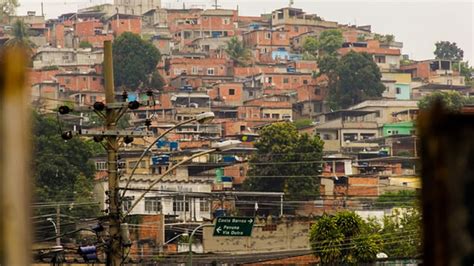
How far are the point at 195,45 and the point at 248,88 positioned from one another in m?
25.3

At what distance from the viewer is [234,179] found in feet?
287

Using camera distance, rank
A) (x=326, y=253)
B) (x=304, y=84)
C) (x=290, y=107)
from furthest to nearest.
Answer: (x=304, y=84) < (x=290, y=107) < (x=326, y=253)

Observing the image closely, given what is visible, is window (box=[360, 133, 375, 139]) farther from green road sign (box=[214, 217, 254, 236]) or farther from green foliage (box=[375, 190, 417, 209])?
green road sign (box=[214, 217, 254, 236])

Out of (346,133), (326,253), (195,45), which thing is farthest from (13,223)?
→ (195,45)

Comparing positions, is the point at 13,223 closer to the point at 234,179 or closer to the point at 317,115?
the point at 234,179

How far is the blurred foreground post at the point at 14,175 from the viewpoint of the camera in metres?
2.61

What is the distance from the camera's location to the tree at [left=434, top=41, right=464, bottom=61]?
160625mm

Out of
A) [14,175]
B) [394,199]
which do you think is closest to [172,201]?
[394,199]

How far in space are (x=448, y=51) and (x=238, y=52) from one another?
22510 millimetres

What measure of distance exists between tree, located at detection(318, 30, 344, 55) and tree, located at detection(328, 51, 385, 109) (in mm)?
15796

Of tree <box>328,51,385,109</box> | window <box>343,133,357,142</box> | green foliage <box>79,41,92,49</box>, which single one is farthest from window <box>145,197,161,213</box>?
green foliage <box>79,41,92,49</box>

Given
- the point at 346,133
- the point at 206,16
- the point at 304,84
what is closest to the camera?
the point at 346,133

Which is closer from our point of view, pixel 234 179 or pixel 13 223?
pixel 13 223

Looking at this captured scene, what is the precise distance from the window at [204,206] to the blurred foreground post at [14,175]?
6890 centimetres
